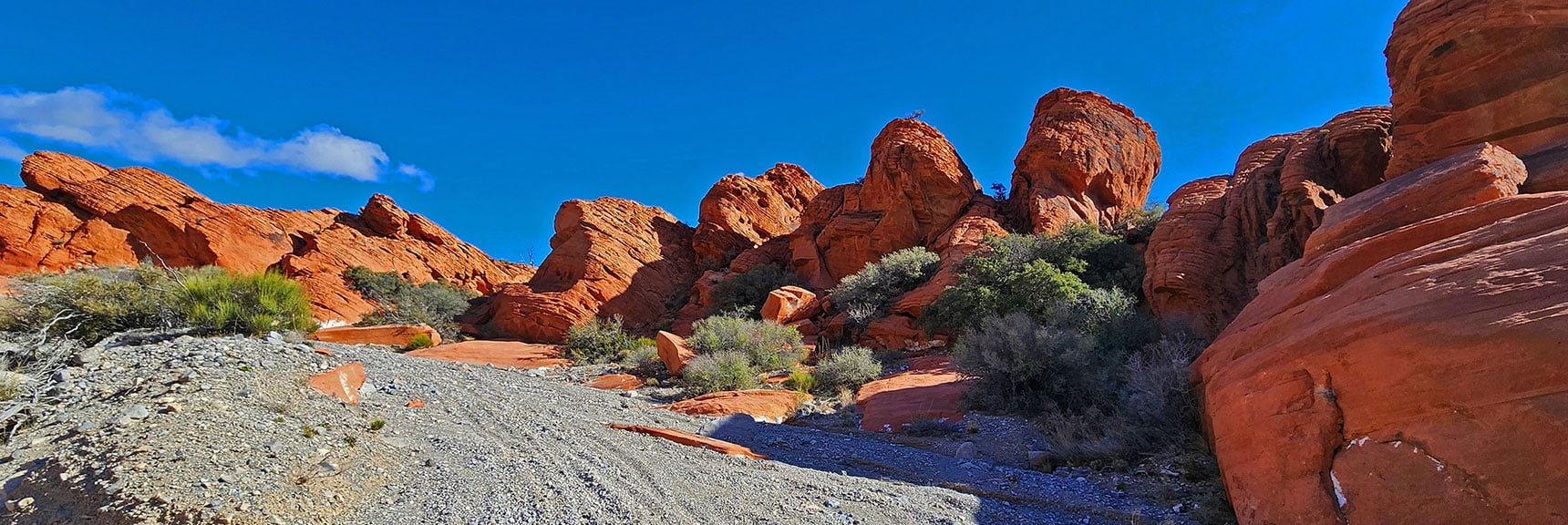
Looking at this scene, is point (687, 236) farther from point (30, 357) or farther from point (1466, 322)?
point (1466, 322)

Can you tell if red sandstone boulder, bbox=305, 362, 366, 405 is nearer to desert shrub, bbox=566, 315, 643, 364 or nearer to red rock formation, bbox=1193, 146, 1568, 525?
red rock formation, bbox=1193, 146, 1568, 525

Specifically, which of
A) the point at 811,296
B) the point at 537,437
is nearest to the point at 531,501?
the point at 537,437

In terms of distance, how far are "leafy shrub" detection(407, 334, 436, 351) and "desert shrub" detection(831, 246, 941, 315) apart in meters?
11.7

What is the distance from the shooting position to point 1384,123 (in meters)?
11.0

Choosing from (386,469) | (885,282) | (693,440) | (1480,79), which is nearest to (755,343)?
(885,282)

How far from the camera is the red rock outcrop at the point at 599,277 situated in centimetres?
2169

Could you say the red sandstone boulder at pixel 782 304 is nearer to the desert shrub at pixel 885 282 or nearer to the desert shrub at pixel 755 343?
the desert shrub at pixel 885 282

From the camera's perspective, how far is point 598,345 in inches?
693

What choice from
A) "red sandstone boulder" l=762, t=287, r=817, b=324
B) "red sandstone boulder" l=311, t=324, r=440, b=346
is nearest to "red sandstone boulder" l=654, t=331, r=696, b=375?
"red sandstone boulder" l=762, t=287, r=817, b=324

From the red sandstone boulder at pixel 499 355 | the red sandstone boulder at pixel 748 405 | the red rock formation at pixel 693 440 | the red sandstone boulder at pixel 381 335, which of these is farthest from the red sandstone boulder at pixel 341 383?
the red sandstone boulder at pixel 381 335

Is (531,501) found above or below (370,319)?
below

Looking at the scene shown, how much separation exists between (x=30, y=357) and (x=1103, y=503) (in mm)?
9967

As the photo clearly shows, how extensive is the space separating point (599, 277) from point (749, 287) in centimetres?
594

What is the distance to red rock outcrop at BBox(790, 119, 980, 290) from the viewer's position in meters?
24.5
